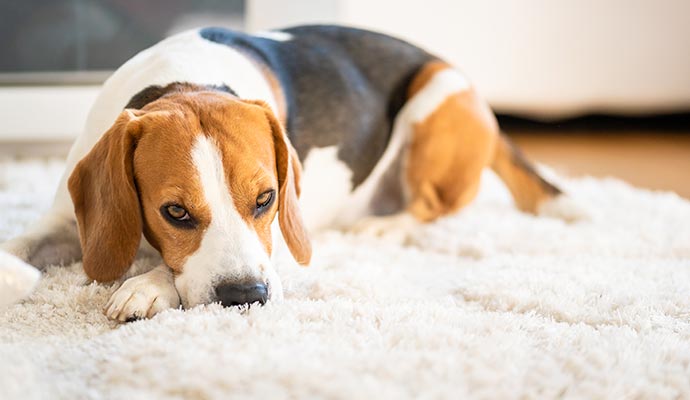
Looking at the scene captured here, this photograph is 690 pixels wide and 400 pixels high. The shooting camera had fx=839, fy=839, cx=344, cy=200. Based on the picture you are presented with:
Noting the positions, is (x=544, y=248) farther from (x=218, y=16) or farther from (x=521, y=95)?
(x=521, y=95)

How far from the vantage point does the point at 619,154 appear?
16.7ft

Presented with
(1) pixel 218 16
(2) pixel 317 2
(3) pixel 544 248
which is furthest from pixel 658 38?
(3) pixel 544 248

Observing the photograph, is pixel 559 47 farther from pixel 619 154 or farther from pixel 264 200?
pixel 264 200

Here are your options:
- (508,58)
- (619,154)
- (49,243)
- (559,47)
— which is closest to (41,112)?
(49,243)

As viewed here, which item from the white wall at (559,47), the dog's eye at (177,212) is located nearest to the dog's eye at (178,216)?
the dog's eye at (177,212)

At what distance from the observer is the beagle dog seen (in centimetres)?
189

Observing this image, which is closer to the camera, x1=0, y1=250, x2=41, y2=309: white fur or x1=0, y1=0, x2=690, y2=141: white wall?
x1=0, y1=250, x2=41, y2=309: white fur

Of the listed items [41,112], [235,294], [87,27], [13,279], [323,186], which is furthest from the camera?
[87,27]

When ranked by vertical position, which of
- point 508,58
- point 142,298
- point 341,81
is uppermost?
point 341,81

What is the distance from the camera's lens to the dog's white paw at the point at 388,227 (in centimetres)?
291

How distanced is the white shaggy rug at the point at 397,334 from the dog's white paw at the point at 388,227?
18 cm

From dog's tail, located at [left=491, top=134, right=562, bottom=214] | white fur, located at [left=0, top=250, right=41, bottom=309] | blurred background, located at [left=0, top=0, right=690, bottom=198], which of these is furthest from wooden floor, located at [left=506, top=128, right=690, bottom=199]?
white fur, located at [left=0, top=250, right=41, bottom=309]

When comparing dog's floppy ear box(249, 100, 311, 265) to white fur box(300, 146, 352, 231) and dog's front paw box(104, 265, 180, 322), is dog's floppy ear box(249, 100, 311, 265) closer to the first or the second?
dog's front paw box(104, 265, 180, 322)

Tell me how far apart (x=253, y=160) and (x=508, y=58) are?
4.06 meters
